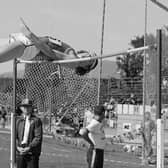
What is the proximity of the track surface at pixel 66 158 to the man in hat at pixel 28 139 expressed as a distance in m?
2.98

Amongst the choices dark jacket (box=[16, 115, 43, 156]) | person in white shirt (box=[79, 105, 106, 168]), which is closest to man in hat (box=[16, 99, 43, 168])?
dark jacket (box=[16, 115, 43, 156])

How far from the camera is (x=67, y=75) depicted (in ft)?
39.1

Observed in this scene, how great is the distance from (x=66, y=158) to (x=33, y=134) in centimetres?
466

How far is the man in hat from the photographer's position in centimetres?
698

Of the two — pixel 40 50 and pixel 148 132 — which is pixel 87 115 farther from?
pixel 40 50

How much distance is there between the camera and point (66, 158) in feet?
38.1

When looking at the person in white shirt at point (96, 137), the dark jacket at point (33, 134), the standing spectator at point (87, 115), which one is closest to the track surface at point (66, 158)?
the standing spectator at point (87, 115)

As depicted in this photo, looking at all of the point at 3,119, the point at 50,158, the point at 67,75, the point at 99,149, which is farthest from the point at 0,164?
the point at 3,119

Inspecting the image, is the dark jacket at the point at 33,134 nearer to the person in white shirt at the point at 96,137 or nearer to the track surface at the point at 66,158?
the person in white shirt at the point at 96,137

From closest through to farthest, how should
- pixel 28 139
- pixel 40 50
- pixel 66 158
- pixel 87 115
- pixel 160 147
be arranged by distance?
pixel 160 147 → pixel 40 50 → pixel 28 139 → pixel 66 158 → pixel 87 115

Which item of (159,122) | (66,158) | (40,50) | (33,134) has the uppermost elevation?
(40,50)

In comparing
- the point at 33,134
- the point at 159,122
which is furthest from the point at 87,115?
the point at 159,122

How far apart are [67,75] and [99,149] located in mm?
4877

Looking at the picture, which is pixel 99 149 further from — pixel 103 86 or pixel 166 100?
pixel 103 86
